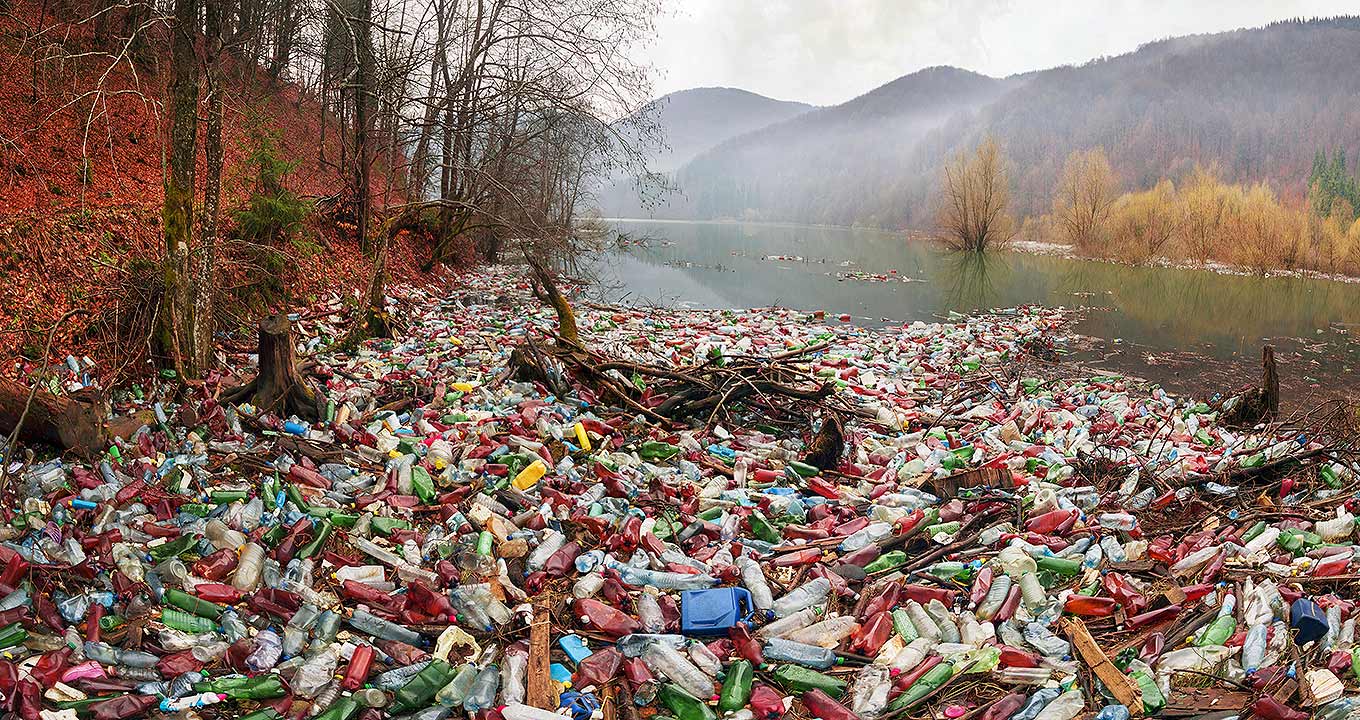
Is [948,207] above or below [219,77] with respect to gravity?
above

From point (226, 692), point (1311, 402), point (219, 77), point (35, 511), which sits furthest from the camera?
point (1311, 402)

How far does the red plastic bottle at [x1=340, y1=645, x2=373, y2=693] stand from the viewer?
108 inches

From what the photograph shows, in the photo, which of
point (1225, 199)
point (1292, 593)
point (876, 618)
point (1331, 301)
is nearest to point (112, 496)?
point (876, 618)

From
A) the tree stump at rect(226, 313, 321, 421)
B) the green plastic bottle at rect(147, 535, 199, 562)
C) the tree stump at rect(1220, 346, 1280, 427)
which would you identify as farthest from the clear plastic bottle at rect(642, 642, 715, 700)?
the tree stump at rect(1220, 346, 1280, 427)

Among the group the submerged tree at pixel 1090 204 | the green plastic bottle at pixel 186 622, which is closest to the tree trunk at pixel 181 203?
the green plastic bottle at pixel 186 622

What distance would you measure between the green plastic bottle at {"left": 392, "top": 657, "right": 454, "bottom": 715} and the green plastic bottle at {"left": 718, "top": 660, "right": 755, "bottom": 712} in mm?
937

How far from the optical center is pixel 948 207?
130 ft

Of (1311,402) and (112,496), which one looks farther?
(1311,402)

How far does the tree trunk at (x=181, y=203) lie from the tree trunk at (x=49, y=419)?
1076mm

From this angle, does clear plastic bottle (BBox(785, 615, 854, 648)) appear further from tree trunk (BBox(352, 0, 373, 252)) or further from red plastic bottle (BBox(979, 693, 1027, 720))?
tree trunk (BBox(352, 0, 373, 252))

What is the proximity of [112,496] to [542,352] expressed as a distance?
3.11 m

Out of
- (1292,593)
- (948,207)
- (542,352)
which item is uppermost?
(948,207)

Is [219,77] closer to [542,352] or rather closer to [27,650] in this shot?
[542,352]

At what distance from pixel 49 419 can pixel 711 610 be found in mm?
3447
